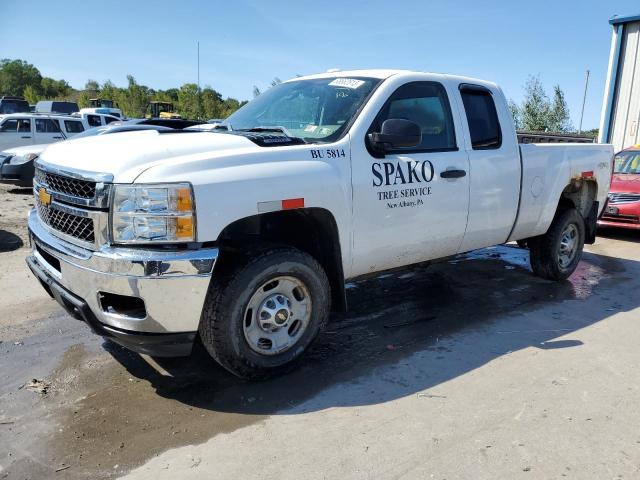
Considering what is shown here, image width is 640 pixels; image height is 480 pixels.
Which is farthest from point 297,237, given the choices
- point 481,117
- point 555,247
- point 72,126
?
point 72,126

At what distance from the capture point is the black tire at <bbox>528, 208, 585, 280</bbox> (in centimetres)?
595

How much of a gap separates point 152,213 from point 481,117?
324cm

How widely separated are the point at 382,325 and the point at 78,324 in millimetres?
2621

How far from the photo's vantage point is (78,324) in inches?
179

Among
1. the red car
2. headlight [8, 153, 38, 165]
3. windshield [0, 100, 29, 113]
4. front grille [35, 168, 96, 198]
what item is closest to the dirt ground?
front grille [35, 168, 96, 198]

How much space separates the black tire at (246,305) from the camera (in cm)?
323

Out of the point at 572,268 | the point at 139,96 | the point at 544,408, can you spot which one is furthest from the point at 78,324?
the point at 139,96

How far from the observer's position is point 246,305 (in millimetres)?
3311

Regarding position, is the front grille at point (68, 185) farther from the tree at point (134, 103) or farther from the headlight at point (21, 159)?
the tree at point (134, 103)

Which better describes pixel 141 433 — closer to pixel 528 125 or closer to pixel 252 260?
pixel 252 260

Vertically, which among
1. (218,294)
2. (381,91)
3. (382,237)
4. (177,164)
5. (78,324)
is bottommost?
(78,324)

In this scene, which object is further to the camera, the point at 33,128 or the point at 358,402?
the point at 33,128

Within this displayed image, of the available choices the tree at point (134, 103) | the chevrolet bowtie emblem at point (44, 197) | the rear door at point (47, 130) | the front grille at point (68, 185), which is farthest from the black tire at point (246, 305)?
the tree at point (134, 103)

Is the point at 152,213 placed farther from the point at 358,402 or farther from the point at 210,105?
the point at 210,105
